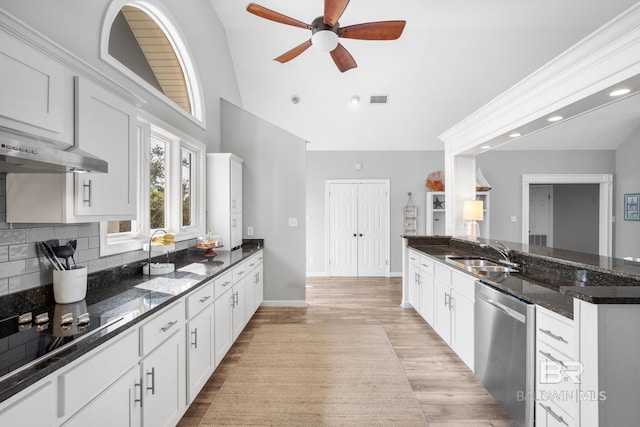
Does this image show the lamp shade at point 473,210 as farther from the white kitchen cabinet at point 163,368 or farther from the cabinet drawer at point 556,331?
the white kitchen cabinet at point 163,368

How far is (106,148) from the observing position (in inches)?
68.4

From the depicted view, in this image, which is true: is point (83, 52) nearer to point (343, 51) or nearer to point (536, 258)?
point (343, 51)

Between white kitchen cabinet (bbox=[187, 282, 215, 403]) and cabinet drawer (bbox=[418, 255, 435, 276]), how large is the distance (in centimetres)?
236

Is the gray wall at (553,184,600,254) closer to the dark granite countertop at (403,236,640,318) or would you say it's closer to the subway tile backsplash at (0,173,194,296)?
the dark granite countertop at (403,236,640,318)

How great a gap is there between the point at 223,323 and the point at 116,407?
1.40 meters

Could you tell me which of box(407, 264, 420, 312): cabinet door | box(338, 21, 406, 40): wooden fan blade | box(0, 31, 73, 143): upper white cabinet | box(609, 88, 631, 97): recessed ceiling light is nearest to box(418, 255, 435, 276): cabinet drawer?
box(407, 264, 420, 312): cabinet door

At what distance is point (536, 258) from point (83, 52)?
366 centimetres

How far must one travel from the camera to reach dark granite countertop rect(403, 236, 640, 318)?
1362 mm

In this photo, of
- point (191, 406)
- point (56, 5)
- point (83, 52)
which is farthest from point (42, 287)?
point (56, 5)

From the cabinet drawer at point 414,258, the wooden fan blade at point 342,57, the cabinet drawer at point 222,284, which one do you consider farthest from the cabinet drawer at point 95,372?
the cabinet drawer at point 414,258

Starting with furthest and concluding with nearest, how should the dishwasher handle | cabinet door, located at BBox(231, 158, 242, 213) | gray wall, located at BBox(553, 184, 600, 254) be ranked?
gray wall, located at BBox(553, 184, 600, 254) → cabinet door, located at BBox(231, 158, 242, 213) → the dishwasher handle

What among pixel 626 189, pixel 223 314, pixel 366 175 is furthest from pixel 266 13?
pixel 626 189

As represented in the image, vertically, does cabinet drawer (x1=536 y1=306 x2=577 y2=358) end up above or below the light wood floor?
above

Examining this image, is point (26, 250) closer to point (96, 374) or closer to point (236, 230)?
point (96, 374)
